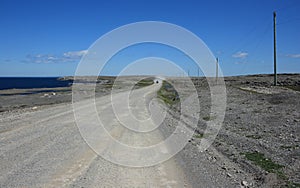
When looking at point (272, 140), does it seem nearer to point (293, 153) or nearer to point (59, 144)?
point (293, 153)

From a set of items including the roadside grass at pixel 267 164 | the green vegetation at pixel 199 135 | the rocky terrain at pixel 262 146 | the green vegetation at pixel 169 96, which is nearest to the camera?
the roadside grass at pixel 267 164

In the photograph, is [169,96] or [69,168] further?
[169,96]

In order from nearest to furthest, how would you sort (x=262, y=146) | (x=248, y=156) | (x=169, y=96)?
(x=248, y=156) → (x=262, y=146) → (x=169, y=96)

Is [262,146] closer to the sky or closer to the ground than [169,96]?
closer to the sky

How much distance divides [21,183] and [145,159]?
12.3 feet

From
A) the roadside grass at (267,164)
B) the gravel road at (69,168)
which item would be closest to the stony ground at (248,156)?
the roadside grass at (267,164)

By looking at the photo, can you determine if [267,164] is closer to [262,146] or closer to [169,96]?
[262,146]

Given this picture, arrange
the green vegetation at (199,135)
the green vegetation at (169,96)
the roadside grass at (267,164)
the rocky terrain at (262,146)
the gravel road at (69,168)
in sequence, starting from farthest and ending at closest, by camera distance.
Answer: the green vegetation at (169,96) → the green vegetation at (199,135) → the rocky terrain at (262,146) → the roadside grass at (267,164) → the gravel road at (69,168)

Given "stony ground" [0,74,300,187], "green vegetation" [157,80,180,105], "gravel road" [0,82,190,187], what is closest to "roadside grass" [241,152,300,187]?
"stony ground" [0,74,300,187]

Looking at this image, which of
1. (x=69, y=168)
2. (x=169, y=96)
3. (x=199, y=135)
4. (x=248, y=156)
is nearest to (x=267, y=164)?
(x=248, y=156)

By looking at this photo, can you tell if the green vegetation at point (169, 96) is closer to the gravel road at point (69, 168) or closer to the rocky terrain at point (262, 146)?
the rocky terrain at point (262, 146)

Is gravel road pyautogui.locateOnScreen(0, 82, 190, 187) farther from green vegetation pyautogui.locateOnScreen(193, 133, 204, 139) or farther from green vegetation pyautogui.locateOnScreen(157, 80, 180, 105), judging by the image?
green vegetation pyautogui.locateOnScreen(157, 80, 180, 105)

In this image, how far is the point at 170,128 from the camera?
16.4m

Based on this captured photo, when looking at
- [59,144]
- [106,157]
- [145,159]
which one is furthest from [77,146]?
[145,159]
